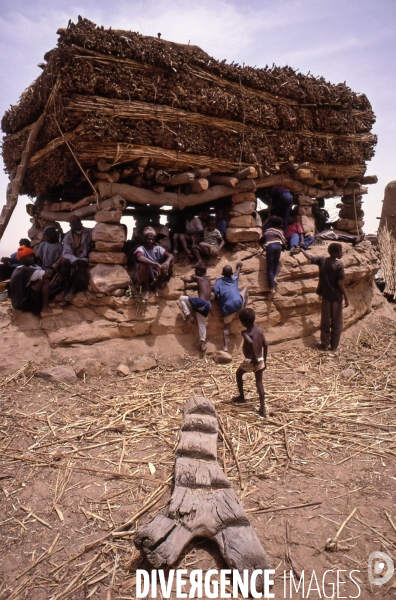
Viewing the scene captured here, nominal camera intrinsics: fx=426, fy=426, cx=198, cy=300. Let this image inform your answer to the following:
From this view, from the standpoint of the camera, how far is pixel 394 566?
94.7 inches

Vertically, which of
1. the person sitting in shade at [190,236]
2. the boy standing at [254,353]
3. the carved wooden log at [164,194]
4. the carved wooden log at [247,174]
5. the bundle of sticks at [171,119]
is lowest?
the boy standing at [254,353]

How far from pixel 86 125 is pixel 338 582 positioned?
549cm

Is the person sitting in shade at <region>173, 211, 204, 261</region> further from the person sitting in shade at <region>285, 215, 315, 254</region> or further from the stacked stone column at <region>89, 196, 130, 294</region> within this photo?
the person sitting in shade at <region>285, 215, 315, 254</region>

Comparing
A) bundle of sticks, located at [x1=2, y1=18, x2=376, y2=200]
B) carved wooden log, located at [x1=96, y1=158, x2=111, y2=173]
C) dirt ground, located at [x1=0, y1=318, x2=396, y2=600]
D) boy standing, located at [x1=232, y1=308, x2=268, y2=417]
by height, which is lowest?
dirt ground, located at [x1=0, y1=318, x2=396, y2=600]

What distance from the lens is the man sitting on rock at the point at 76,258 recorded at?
20.1 feet

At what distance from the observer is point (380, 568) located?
7.86 ft

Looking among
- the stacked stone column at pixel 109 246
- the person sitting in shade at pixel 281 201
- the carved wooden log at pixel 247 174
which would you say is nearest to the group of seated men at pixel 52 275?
the stacked stone column at pixel 109 246

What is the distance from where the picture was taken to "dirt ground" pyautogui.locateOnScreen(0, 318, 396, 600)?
2.43 m

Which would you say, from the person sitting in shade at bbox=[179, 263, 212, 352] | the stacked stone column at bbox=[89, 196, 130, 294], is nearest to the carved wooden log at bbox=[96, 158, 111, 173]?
the stacked stone column at bbox=[89, 196, 130, 294]

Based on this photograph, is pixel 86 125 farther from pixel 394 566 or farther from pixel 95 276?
pixel 394 566

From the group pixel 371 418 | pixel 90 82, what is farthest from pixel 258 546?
pixel 90 82

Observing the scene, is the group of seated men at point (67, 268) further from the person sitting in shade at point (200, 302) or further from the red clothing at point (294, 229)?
the red clothing at point (294, 229)

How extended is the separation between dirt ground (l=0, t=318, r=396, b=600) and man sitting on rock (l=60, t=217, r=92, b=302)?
134cm

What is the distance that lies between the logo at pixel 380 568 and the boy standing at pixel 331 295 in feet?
15.6
